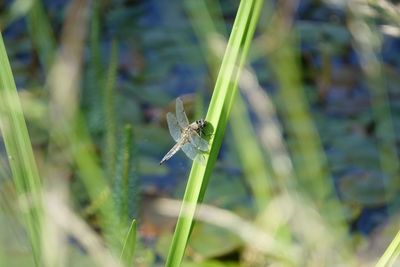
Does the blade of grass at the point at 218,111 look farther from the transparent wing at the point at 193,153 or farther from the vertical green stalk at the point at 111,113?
the vertical green stalk at the point at 111,113

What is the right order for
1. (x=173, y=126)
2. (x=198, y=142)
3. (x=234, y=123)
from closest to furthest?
(x=198, y=142)
(x=173, y=126)
(x=234, y=123)

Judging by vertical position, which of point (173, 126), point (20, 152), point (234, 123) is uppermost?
point (20, 152)

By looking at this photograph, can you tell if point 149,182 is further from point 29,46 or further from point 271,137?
point 29,46

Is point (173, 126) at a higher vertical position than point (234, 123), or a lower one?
higher

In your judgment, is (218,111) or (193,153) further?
(193,153)

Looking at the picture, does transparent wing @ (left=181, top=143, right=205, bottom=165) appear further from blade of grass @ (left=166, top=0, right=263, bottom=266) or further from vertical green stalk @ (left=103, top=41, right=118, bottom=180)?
vertical green stalk @ (left=103, top=41, right=118, bottom=180)

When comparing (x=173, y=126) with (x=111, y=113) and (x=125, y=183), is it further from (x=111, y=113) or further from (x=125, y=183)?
(x=125, y=183)

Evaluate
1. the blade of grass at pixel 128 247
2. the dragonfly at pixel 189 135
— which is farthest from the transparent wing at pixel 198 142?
the blade of grass at pixel 128 247

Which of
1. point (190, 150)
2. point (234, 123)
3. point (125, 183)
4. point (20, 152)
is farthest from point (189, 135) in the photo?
point (234, 123)
